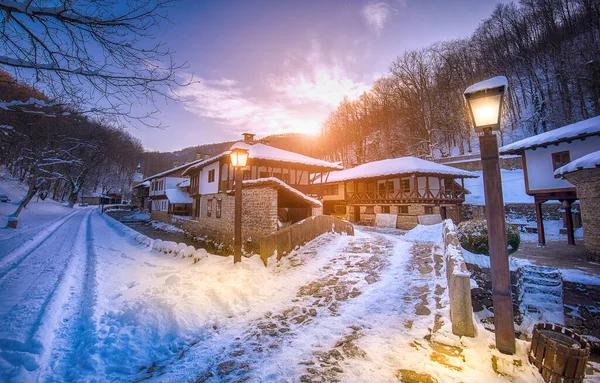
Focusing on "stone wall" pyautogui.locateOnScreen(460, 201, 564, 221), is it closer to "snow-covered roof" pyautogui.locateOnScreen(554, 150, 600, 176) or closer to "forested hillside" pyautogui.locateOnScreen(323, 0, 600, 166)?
"forested hillside" pyautogui.locateOnScreen(323, 0, 600, 166)

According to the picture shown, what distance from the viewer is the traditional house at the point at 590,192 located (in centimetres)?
970

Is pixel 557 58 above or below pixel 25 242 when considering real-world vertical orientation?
above

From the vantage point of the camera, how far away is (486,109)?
3061 millimetres

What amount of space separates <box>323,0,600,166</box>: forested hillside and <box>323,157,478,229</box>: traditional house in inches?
393

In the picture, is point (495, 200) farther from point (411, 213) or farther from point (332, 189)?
point (332, 189)

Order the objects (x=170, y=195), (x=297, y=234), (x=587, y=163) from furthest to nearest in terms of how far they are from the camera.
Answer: (x=170, y=195) < (x=587, y=163) < (x=297, y=234)

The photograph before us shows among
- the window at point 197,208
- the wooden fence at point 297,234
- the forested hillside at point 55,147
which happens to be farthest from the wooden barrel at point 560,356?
the window at point 197,208

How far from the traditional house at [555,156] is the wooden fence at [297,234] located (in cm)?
1287

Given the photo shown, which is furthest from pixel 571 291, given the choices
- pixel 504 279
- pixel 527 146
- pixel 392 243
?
pixel 527 146

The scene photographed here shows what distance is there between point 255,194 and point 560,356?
1002 centimetres

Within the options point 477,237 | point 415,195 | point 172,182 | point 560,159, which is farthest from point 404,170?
point 172,182

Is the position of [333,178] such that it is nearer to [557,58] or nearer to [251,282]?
[251,282]

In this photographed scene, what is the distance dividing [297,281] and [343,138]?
4000 cm

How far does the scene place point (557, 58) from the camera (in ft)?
90.0
